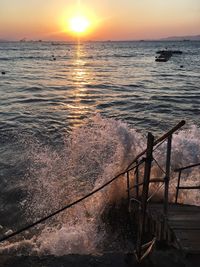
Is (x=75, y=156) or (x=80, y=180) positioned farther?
(x=75, y=156)

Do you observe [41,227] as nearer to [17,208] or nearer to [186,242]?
[17,208]

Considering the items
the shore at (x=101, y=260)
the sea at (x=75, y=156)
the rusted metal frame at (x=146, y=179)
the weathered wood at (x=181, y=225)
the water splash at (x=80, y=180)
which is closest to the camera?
the rusted metal frame at (x=146, y=179)

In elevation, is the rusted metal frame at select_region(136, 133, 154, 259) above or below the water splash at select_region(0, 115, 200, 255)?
above

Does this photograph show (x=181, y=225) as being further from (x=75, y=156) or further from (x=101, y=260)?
(x=75, y=156)

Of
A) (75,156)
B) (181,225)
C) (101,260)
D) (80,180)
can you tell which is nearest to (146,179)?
(181,225)

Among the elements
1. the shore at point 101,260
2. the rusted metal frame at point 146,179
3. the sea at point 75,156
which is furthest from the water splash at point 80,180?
the rusted metal frame at point 146,179

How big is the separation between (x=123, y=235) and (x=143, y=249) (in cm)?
250

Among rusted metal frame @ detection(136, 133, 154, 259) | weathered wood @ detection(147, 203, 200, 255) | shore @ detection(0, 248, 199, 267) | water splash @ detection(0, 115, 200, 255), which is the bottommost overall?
water splash @ detection(0, 115, 200, 255)

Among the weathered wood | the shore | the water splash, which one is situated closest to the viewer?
the weathered wood

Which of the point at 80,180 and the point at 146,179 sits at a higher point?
the point at 146,179

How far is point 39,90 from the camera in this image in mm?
35719

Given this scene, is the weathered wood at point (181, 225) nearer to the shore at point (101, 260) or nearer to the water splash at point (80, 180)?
the shore at point (101, 260)

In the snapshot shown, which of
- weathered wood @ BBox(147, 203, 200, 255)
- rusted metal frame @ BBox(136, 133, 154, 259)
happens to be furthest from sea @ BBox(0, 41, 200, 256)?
rusted metal frame @ BBox(136, 133, 154, 259)

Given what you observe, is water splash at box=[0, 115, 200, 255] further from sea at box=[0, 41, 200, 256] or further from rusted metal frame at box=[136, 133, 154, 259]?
rusted metal frame at box=[136, 133, 154, 259]
